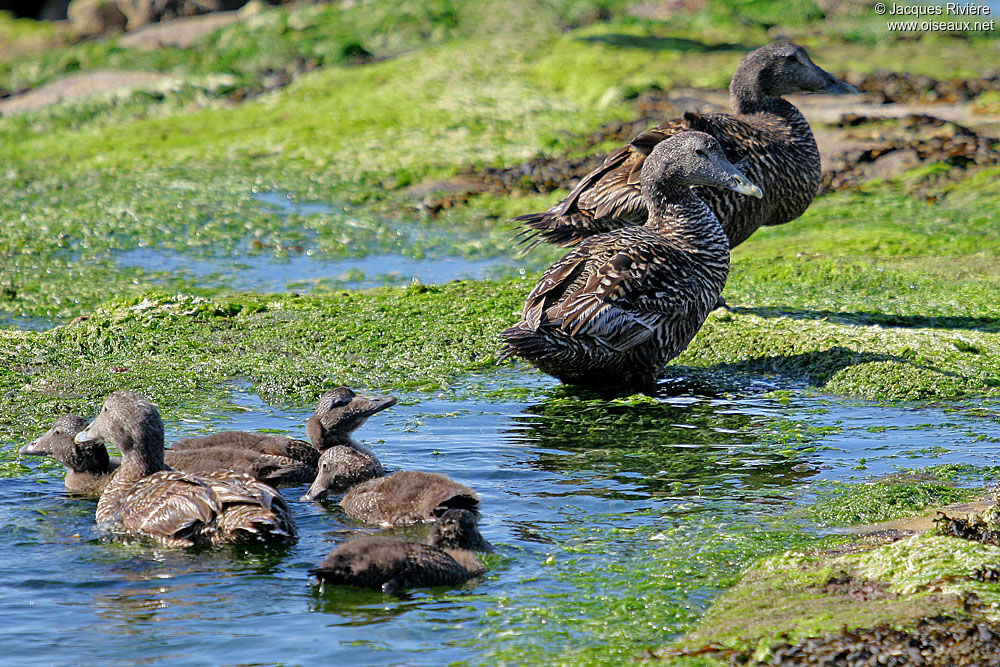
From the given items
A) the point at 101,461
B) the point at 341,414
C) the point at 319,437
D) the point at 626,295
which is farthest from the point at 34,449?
the point at 626,295

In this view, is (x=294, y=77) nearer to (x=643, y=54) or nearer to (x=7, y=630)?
(x=643, y=54)

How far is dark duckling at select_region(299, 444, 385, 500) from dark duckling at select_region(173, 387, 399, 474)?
28 cm

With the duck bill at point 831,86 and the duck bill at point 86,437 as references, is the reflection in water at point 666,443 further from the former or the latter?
the duck bill at point 831,86

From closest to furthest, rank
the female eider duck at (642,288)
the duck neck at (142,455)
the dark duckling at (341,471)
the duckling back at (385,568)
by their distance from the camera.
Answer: the duckling back at (385,568) < the duck neck at (142,455) < the dark duckling at (341,471) < the female eider duck at (642,288)

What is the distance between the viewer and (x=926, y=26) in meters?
24.0

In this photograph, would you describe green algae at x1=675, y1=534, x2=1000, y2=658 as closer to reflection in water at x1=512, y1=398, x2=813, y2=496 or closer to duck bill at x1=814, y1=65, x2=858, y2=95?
reflection in water at x1=512, y1=398, x2=813, y2=496

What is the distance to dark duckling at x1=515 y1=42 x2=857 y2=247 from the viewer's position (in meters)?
9.52

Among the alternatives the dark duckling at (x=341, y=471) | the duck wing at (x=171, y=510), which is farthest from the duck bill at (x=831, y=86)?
the duck wing at (x=171, y=510)

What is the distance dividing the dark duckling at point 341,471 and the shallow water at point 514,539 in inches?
4.5

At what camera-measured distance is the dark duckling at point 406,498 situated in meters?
5.80

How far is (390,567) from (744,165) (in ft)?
18.9

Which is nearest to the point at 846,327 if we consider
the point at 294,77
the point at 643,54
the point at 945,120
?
the point at 945,120

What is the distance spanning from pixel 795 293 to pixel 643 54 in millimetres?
10746

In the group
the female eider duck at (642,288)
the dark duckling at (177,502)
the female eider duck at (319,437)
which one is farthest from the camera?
the female eider duck at (642,288)
